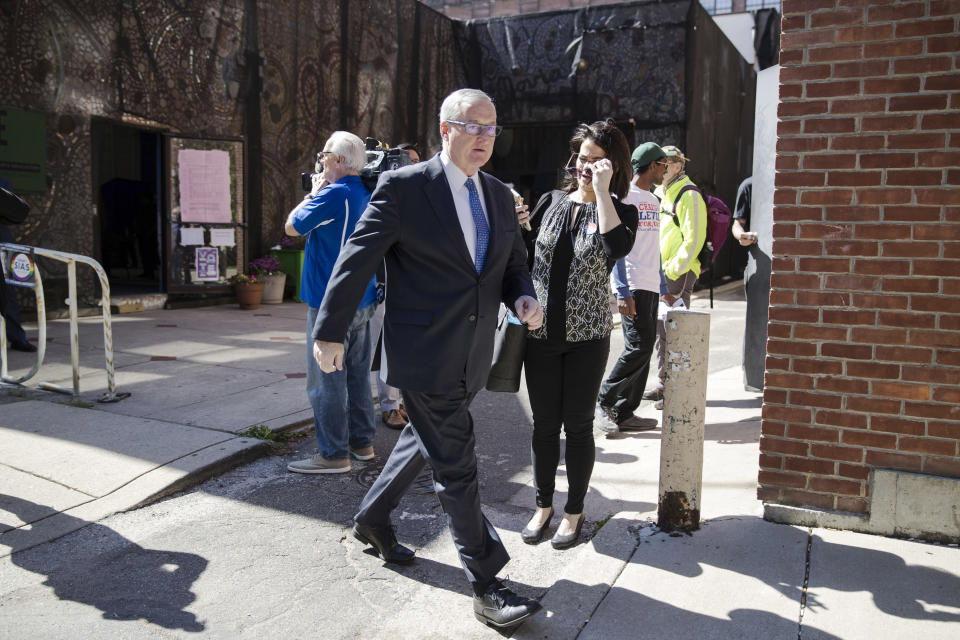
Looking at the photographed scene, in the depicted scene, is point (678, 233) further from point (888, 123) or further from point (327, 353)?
point (327, 353)

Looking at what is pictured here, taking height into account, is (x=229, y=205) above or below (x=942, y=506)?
above

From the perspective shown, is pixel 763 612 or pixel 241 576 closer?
pixel 763 612

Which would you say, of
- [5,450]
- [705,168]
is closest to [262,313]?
[5,450]

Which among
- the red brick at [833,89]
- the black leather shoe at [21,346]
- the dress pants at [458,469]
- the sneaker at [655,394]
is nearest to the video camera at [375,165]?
the dress pants at [458,469]

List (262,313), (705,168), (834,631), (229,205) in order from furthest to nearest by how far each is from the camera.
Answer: (705,168) < (229,205) < (262,313) < (834,631)

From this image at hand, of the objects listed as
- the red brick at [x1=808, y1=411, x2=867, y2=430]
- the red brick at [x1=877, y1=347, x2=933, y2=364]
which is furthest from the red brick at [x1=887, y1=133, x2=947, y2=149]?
the red brick at [x1=808, y1=411, x2=867, y2=430]

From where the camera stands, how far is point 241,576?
3.16m

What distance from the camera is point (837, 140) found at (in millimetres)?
3217

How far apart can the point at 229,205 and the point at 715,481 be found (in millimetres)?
9381

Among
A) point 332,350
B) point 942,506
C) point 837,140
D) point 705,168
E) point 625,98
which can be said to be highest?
point 625,98

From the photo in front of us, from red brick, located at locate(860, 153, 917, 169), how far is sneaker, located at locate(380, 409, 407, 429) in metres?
3.35

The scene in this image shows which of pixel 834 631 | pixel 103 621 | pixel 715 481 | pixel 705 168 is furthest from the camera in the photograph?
pixel 705 168

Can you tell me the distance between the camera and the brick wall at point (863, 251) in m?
3.08

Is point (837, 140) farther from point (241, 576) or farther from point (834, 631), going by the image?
point (241, 576)
